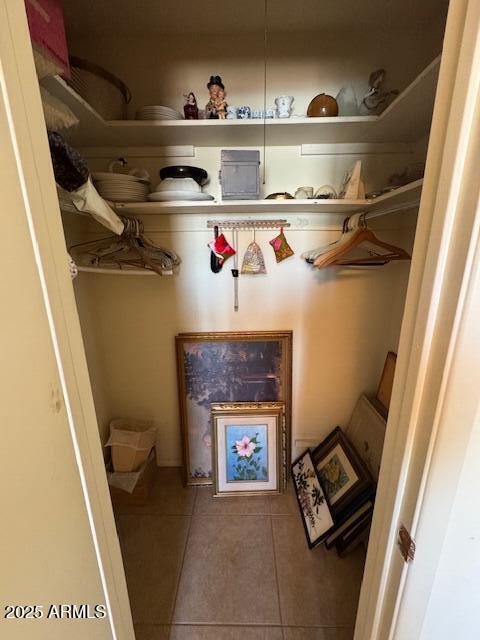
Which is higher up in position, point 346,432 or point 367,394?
point 367,394

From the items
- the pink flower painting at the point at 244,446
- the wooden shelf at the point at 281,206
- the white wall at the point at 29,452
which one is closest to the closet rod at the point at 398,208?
the wooden shelf at the point at 281,206

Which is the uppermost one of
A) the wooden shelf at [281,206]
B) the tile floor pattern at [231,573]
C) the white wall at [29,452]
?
the wooden shelf at [281,206]

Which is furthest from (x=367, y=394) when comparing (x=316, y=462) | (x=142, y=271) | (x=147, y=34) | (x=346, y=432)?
(x=147, y=34)

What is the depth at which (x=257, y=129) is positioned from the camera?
1.18 meters

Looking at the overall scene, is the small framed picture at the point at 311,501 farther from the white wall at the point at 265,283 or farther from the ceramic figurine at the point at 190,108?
the ceramic figurine at the point at 190,108

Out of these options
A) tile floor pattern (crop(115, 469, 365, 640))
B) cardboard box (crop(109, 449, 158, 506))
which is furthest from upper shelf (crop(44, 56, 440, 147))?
tile floor pattern (crop(115, 469, 365, 640))

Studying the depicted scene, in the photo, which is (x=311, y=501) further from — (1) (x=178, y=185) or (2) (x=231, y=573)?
(1) (x=178, y=185)

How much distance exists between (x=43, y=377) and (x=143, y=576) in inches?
52.0

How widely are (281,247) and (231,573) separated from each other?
5.05ft

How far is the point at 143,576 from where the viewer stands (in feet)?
4.25

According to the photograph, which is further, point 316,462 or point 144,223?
point 316,462

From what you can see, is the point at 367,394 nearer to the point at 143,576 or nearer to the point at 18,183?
the point at 143,576

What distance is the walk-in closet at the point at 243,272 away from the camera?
1.15 meters

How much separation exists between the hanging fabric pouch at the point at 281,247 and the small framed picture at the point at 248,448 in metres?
0.84
